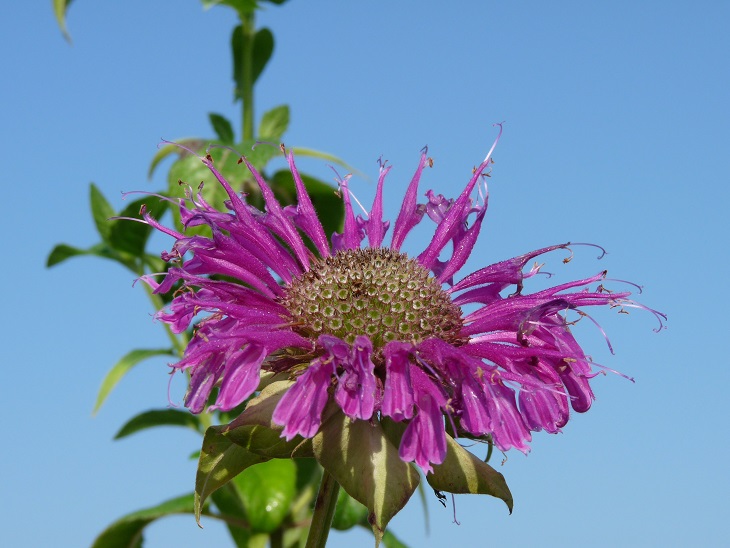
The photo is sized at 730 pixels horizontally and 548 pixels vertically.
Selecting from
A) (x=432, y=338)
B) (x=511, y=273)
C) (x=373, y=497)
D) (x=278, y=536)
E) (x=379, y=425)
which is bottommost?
(x=278, y=536)

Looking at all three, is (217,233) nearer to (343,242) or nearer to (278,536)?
(343,242)

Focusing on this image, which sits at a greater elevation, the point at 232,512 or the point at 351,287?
the point at 351,287

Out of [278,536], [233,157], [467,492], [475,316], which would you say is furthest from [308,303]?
[278,536]

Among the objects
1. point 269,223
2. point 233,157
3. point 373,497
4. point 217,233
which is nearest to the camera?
point 373,497

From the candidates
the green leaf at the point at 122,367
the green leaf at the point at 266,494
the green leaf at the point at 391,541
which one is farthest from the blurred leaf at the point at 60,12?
the green leaf at the point at 391,541

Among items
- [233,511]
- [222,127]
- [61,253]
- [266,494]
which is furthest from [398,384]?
[61,253]

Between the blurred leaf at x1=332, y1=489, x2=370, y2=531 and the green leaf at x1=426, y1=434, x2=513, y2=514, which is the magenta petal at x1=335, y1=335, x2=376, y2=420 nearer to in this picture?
the green leaf at x1=426, y1=434, x2=513, y2=514

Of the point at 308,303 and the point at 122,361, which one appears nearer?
the point at 308,303
